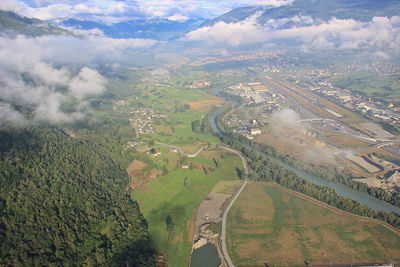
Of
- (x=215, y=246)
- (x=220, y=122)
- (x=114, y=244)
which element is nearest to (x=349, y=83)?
(x=220, y=122)

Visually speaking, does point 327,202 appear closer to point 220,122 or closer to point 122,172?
point 122,172

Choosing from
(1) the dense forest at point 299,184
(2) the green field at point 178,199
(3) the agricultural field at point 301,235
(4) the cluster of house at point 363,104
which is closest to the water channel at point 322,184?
(2) the green field at point 178,199

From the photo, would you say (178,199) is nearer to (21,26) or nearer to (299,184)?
(299,184)

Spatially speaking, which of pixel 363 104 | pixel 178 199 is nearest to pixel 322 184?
pixel 178 199

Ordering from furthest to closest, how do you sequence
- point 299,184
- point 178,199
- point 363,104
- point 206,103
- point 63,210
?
point 206,103 < point 363,104 < point 299,184 < point 178,199 < point 63,210

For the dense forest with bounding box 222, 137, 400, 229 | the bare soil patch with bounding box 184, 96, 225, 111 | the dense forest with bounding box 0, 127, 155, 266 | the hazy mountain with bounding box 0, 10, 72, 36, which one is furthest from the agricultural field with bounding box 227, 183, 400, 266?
the hazy mountain with bounding box 0, 10, 72, 36

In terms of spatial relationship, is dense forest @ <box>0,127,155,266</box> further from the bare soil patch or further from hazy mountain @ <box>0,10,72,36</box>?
hazy mountain @ <box>0,10,72,36</box>
